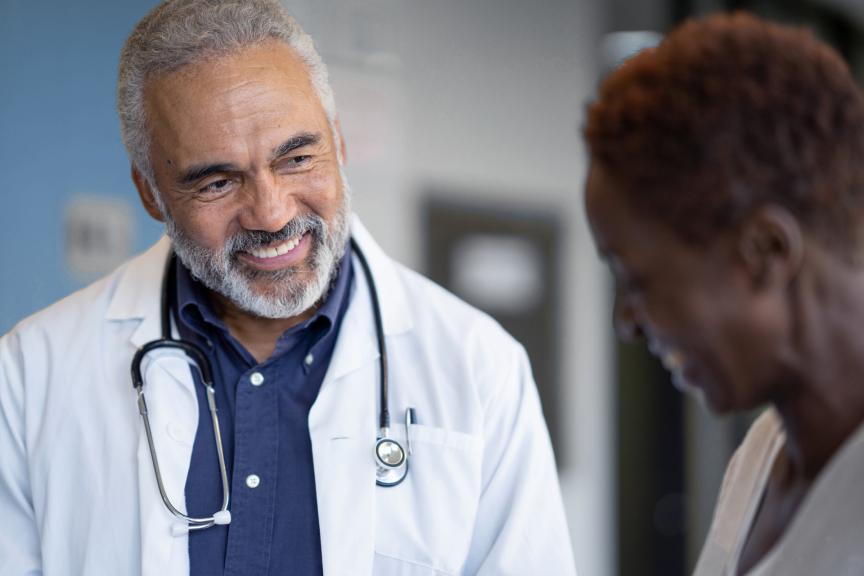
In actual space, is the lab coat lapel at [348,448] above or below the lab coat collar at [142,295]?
below

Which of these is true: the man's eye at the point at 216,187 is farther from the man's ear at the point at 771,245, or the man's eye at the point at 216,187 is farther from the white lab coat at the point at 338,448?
the man's ear at the point at 771,245

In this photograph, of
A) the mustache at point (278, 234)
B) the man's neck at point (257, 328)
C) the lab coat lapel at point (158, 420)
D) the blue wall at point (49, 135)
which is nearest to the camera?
the lab coat lapel at point (158, 420)

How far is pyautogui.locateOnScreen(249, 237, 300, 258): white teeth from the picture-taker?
4.90 feet

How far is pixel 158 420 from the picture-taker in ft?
4.79

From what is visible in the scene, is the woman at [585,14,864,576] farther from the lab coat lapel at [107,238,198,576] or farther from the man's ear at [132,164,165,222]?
the man's ear at [132,164,165,222]

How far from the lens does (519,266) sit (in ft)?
10.9

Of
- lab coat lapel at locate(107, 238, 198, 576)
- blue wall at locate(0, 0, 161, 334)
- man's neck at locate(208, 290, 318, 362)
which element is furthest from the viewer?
blue wall at locate(0, 0, 161, 334)

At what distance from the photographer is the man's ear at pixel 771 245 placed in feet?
2.49

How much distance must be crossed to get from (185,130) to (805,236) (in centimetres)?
98

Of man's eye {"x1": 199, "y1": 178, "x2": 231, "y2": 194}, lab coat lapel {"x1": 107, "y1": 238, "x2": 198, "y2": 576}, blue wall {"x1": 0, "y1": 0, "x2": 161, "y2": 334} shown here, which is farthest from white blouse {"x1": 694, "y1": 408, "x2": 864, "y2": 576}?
blue wall {"x1": 0, "y1": 0, "x2": 161, "y2": 334}

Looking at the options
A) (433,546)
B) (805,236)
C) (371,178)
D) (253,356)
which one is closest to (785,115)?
(805,236)

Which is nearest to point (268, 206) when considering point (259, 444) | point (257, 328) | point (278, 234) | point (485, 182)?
point (278, 234)

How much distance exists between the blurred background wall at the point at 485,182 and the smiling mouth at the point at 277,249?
37.1 inches

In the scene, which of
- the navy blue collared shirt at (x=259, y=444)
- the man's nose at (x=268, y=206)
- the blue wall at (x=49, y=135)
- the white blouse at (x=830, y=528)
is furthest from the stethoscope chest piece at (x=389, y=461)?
the blue wall at (x=49, y=135)
